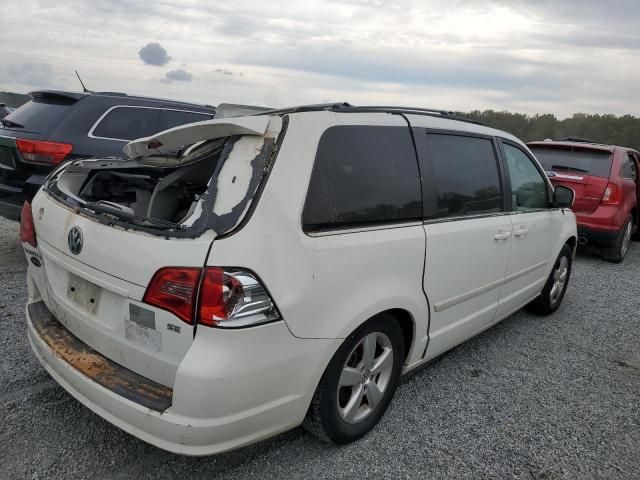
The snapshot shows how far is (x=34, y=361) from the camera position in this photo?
3164mm

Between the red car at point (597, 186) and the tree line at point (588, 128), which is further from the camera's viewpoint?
the tree line at point (588, 128)

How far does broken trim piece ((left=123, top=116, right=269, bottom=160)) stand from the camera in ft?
7.06

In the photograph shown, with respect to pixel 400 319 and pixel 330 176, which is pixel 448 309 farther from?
pixel 330 176

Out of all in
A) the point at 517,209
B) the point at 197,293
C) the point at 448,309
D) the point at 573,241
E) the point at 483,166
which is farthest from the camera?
the point at 573,241

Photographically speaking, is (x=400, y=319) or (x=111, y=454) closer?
(x=111, y=454)

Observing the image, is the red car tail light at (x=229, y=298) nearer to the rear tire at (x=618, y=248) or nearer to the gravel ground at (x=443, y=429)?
the gravel ground at (x=443, y=429)

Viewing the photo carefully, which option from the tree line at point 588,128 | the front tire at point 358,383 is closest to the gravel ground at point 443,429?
the front tire at point 358,383

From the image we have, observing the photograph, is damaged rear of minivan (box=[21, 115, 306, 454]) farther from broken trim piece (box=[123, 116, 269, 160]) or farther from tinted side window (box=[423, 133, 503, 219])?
tinted side window (box=[423, 133, 503, 219])

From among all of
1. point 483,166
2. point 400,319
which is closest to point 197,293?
point 400,319

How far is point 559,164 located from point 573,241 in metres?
2.71

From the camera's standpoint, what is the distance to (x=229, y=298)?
1.90 metres

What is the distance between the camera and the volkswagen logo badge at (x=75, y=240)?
2252 millimetres

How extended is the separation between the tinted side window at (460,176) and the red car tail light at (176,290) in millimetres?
1397

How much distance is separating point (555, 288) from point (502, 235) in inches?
72.6
